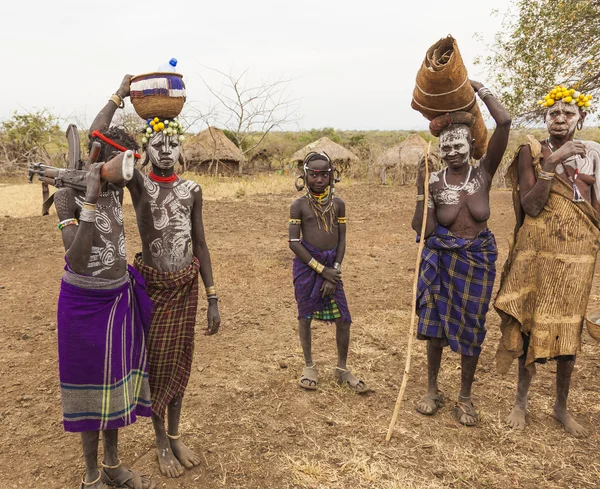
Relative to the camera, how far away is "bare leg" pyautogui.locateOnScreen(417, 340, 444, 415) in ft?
10.0

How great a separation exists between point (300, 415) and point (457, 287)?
1.27m

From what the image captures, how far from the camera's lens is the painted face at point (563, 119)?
2.73 metres

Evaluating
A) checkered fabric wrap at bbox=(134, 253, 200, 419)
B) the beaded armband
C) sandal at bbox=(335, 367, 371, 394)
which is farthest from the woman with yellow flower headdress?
the beaded armband

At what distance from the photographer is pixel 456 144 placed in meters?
2.82

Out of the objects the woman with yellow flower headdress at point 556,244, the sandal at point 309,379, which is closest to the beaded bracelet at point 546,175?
the woman with yellow flower headdress at point 556,244

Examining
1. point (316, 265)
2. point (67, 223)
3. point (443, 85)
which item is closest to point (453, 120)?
point (443, 85)

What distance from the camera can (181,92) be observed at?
7.88ft

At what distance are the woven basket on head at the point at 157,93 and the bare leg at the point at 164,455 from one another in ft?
→ 5.07

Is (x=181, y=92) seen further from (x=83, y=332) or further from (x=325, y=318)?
(x=325, y=318)

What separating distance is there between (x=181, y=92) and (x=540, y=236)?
7.11ft

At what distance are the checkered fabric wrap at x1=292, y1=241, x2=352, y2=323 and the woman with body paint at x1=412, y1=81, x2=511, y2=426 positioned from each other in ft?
1.91

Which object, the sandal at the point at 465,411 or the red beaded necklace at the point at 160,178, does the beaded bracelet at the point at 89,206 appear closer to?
the red beaded necklace at the point at 160,178

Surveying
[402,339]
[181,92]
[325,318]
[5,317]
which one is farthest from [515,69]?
[5,317]

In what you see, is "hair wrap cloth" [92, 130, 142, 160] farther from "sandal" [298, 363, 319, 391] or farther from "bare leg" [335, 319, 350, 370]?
"sandal" [298, 363, 319, 391]
